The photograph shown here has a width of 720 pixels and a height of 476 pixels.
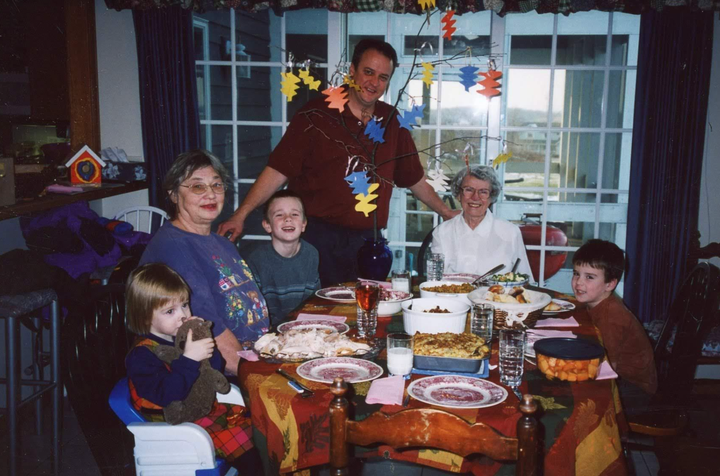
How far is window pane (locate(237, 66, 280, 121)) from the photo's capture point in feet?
19.3

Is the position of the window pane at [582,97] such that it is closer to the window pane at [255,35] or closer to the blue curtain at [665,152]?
the blue curtain at [665,152]

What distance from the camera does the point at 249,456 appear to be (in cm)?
174

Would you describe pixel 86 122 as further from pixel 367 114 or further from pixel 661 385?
pixel 661 385

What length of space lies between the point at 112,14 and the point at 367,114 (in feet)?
7.57

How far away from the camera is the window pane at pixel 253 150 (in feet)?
20.1

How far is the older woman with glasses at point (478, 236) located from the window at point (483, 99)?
0.20 m

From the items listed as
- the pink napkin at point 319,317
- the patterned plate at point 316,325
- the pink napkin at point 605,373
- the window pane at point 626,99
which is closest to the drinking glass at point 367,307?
the patterned plate at point 316,325

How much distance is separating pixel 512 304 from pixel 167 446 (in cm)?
101

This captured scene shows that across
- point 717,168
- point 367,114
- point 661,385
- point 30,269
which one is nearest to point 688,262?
point 717,168

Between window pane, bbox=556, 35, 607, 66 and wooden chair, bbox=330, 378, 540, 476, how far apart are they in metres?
5.88

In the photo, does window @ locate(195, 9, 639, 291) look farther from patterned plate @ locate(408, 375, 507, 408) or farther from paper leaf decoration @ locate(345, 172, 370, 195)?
patterned plate @ locate(408, 375, 507, 408)

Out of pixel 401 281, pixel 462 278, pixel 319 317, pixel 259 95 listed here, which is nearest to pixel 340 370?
pixel 319 317

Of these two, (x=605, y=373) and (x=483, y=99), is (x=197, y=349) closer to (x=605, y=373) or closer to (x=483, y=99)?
(x=605, y=373)

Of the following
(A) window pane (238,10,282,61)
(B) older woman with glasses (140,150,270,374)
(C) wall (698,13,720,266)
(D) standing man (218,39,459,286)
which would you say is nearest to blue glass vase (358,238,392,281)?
(B) older woman with glasses (140,150,270,374)
